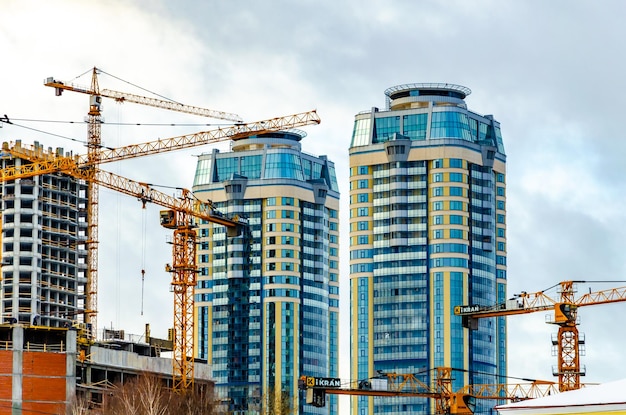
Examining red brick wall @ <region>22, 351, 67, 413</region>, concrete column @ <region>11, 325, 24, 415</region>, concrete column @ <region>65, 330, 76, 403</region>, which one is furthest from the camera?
concrete column @ <region>65, 330, 76, 403</region>

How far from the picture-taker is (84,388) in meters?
172

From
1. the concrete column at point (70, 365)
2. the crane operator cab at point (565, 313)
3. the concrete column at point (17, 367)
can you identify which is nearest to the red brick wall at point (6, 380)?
the concrete column at point (17, 367)

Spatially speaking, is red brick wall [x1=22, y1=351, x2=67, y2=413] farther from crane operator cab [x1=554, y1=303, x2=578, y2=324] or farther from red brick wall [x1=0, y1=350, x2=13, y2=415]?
crane operator cab [x1=554, y1=303, x2=578, y2=324]

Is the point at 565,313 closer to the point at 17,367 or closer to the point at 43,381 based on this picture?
the point at 43,381

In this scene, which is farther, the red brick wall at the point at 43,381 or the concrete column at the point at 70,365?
the concrete column at the point at 70,365

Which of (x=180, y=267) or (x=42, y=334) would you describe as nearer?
(x=42, y=334)

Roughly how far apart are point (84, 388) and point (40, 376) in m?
9.16

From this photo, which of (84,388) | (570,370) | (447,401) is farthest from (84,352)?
(570,370)

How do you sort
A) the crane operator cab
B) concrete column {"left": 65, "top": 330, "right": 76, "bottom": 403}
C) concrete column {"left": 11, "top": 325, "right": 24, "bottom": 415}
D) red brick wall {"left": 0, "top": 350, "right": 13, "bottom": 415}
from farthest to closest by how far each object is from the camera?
1. concrete column {"left": 65, "top": 330, "right": 76, "bottom": 403}
2. the crane operator cab
3. concrete column {"left": 11, "top": 325, "right": 24, "bottom": 415}
4. red brick wall {"left": 0, "top": 350, "right": 13, "bottom": 415}

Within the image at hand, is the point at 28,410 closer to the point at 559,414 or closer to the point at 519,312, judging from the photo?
the point at 519,312

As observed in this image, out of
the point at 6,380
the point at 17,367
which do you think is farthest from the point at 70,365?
the point at 6,380

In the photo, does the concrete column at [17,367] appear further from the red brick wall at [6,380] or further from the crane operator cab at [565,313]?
the crane operator cab at [565,313]

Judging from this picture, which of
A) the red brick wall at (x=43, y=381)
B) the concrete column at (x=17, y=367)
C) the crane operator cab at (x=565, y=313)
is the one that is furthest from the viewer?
the crane operator cab at (x=565, y=313)

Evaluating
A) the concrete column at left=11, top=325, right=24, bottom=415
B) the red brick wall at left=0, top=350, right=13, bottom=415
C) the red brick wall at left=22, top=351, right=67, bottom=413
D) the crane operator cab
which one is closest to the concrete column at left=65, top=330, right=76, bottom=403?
the red brick wall at left=22, top=351, right=67, bottom=413
